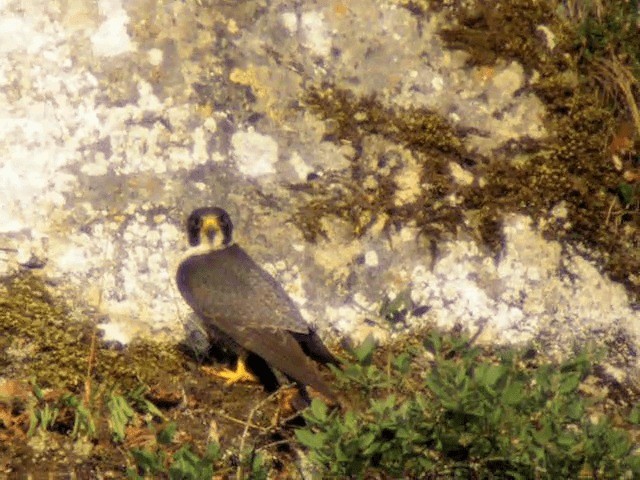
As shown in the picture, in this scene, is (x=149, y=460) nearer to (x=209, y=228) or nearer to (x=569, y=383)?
(x=569, y=383)

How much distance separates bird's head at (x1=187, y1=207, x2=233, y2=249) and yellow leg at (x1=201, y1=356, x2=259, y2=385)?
0.65 metres

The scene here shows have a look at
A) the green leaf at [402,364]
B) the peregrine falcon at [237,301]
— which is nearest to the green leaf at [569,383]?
the green leaf at [402,364]

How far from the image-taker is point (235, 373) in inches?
252

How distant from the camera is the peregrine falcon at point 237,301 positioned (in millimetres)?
6180

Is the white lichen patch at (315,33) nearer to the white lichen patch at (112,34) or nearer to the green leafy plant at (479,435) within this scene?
the white lichen patch at (112,34)

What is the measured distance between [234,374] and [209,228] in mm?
819

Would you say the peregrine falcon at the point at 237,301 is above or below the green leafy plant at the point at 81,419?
above

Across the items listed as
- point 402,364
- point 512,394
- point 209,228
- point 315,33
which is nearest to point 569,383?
point 512,394

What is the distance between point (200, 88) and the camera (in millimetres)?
6660

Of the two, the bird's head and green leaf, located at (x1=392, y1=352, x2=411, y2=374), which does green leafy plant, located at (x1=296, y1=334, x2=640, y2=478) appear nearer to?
green leaf, located at (x1=392, y1=352, x2=411, y2=374)

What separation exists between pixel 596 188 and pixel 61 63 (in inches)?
121

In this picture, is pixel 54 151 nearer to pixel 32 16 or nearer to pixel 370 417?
pixel 32 16

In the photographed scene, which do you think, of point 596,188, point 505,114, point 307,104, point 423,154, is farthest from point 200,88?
point 596,188

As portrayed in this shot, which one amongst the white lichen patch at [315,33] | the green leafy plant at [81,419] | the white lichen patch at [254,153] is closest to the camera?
the green leafy plant at [81,419]
